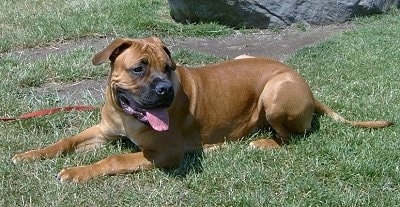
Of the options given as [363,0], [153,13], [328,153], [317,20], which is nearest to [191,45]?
[153,13]

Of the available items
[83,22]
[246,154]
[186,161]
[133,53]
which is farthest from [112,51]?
[83,22]

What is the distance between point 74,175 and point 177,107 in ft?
3.15

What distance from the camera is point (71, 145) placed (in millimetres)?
5297

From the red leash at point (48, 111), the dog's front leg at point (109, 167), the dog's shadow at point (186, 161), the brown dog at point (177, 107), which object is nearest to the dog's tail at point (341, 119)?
the brown dog at point (177, 107)

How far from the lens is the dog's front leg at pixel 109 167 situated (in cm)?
475

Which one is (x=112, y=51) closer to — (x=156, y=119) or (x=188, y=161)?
(x=156, y=119)

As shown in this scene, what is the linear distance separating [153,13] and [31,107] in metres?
4.34

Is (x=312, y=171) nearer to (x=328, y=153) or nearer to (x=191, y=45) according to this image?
(x=328, y=153)

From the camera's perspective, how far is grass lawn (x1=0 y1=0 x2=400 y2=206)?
461cm

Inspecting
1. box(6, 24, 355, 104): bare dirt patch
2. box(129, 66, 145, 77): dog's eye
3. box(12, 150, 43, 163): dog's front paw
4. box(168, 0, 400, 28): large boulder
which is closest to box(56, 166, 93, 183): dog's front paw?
box(12, 150, 43, 163): dog's front paw

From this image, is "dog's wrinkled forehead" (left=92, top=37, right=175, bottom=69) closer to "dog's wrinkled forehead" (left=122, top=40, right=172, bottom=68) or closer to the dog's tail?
"dog's wrinkled forehead" (left=122, top=40, right=172, bottom=68)

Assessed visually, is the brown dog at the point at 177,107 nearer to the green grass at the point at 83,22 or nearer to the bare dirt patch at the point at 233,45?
the bare dirt patch at the point at 233,45

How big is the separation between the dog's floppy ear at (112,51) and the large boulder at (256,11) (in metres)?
5.29

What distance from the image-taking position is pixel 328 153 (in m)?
5.32
